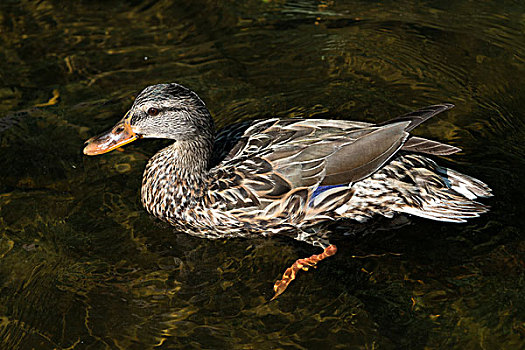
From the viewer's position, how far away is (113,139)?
5328mm

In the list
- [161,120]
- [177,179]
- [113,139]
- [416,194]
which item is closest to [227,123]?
[177,179]

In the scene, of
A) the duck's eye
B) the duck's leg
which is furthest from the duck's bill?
the duck's leg

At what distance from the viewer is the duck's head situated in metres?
5.24

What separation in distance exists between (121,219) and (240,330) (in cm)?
163

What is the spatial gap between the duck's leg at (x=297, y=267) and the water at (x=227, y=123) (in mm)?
77

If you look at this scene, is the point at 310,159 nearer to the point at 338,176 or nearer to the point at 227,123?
the point at 338,176

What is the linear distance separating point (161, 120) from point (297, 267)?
1.65 meters

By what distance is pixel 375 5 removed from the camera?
800 centimetres

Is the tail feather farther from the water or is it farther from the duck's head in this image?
the duck's head

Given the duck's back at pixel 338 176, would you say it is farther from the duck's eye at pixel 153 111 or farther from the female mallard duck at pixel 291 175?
the duck's eye at pixel 153 111

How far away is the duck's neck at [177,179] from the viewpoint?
5418 mm

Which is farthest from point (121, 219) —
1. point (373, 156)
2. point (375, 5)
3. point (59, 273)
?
point (375, 5)

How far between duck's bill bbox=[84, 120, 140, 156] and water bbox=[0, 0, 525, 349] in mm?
678

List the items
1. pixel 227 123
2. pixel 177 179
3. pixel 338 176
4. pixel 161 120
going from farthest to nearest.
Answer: pixel 227 123 < pixel 177 179 < pixel 161 120 < pixel 338 176
